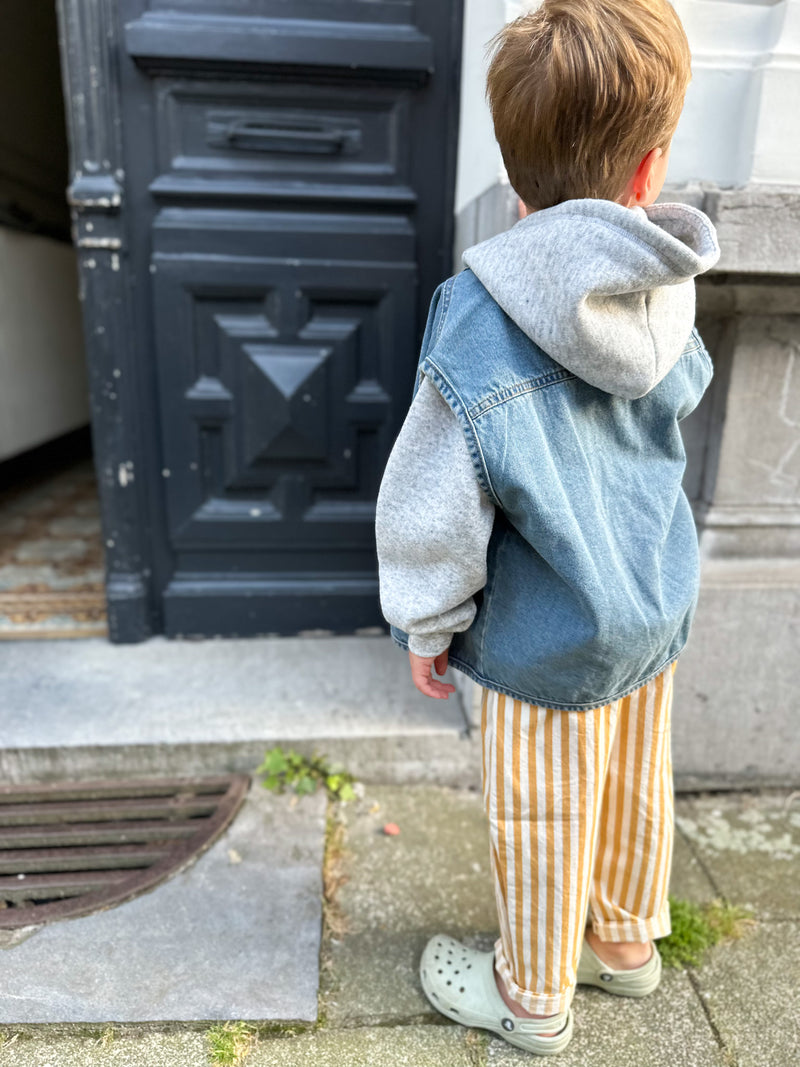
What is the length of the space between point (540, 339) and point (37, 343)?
4.71 m

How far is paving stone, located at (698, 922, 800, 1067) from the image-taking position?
1.52m

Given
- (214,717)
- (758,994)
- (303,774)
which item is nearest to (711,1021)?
(758,994)

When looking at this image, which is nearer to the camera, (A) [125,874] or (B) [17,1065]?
(B) [17,1065]

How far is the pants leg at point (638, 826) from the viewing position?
149cm

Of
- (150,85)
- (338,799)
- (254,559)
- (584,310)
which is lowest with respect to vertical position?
(338,799)

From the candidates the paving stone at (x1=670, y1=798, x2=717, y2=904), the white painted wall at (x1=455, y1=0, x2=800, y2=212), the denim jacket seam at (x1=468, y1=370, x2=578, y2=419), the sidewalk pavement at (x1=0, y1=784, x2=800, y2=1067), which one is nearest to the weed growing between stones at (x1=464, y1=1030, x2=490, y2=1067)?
the sidewalk pavement at (x1=0, y1=784, x2=800, y2=1067)

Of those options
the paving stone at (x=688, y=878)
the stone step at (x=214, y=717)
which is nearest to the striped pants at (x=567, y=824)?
the paving stone at (x=688, y=878)

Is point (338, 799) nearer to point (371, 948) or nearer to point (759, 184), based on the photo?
point (371, 948)

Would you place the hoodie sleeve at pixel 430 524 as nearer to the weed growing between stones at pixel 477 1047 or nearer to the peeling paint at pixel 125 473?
the weed growing between stones at pixel 477 1047

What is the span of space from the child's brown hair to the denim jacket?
0.18 metres

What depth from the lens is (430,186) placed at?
8.14 feet

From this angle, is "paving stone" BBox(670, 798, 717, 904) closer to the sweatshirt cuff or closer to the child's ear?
the sweatshirt cuff

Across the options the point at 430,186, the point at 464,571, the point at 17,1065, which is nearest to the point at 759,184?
the point at 430,186

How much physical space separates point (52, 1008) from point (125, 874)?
1.33 ft
